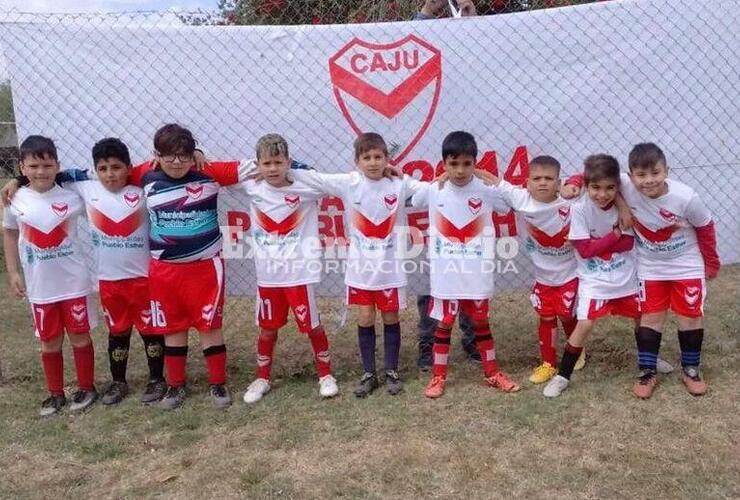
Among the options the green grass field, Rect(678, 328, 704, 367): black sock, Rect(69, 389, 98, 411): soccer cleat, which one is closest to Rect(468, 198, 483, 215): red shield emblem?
the green grass field

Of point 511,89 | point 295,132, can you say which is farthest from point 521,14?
point 295,132

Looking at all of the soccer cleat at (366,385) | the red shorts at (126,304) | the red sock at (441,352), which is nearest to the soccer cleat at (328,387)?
the soccer cleat at (366,385)

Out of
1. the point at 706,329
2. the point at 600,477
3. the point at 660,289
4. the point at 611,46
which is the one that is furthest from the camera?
the point at 706,329

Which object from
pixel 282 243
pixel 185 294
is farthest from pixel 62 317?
pixel 282 243

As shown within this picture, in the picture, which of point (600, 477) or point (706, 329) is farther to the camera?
point (706, 329)

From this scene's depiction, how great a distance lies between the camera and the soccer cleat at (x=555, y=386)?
351cm

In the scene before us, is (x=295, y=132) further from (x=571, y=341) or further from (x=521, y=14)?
(x=571, y=341)

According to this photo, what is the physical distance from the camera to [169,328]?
3.57 m

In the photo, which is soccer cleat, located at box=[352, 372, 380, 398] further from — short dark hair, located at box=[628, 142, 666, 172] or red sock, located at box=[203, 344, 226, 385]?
short dark hair, located at box=[628, 142, 666, 172]

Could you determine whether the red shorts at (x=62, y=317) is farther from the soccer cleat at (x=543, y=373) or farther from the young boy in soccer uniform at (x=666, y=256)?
the young boy in soccer uniform at (x=666, y=256)

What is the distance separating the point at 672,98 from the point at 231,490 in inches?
128

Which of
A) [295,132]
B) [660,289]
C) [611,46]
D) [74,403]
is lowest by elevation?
[74,403]

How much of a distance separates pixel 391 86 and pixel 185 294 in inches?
66.7

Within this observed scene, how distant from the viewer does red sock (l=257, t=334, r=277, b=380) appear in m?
3.72
